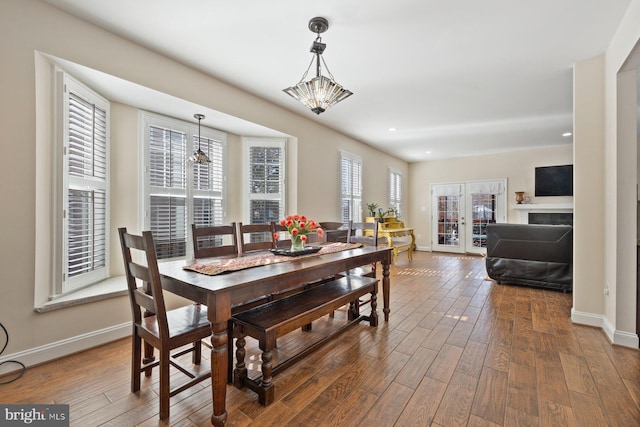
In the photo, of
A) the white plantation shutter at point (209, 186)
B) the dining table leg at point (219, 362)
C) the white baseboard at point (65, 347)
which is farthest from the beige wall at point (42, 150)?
the dining table leg at point (219, 362)

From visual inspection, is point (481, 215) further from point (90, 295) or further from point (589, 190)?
point (90, 295)

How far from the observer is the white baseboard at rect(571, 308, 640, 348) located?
7.59 feet

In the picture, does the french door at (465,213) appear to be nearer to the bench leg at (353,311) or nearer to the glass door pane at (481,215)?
the glass door pane at (481,215)

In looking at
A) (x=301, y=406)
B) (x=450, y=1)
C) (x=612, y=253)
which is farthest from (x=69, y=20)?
(x=612, y=253)

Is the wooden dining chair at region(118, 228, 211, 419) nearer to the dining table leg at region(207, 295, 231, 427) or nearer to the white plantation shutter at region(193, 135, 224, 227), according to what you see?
the dining table leg at region(207, 295, 231, 427)

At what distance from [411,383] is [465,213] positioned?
6797 millimetres

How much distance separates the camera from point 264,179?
13.9 ft

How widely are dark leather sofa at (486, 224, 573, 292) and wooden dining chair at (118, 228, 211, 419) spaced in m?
4.25

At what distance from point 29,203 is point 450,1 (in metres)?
3.35

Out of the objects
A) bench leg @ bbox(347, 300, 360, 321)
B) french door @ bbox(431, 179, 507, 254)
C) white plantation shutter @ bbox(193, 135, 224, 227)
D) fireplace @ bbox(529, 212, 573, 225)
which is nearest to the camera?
bench leg @ bbox(347, 300, 360, 321)

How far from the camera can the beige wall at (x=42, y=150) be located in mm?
1938

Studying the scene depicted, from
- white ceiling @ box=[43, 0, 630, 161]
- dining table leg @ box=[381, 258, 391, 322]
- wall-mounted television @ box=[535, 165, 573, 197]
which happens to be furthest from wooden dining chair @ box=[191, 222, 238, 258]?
wall-mounted television @ box=[535, 165, 573, 197]

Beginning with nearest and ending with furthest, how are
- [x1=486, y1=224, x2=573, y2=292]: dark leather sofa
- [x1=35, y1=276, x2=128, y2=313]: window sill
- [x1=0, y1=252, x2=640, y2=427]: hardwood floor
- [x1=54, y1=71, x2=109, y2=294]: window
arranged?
[x1=0, y1=252, x2=640, y2=427]: hardwood floor < [x1=35, y1=276, x2=128, y2=313]: window sill < [x1=54, y1=71, x2=109, y2=294]: window < [x1=486, y1=224, x2=573, y2=292]: dark leather sofa

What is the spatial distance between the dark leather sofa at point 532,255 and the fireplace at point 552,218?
3.10 metres
